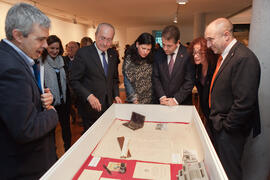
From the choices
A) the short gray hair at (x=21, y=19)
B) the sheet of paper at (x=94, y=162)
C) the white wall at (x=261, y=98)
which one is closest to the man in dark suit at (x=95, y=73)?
the sheet of paper at (x=94, y=162)

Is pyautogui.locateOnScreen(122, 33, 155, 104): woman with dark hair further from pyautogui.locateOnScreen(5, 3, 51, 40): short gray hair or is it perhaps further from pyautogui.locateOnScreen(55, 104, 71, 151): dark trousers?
pyautogui.locateOnScreen(5, 3, 51, 40): short gray hair

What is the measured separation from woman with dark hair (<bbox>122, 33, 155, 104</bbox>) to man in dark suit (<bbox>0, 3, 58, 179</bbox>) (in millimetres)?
A: 1153

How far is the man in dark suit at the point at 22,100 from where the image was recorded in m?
0.80

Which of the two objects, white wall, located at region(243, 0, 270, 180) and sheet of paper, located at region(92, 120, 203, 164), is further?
white wall, located at region(243, 0, 270, 180)

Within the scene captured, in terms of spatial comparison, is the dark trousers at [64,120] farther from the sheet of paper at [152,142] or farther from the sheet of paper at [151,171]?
the sheet of paper at [151,171]

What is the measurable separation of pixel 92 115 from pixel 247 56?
151 cm

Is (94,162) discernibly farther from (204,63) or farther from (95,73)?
(204,63)

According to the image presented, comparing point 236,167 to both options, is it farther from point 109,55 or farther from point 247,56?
point 109,55

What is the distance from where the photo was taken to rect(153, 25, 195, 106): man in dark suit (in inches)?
77.2

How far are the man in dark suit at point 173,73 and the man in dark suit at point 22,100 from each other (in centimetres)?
121

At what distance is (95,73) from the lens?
75.1 inches

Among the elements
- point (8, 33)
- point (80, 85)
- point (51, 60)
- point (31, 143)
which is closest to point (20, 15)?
point (8, 33)

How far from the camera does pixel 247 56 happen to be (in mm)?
1370

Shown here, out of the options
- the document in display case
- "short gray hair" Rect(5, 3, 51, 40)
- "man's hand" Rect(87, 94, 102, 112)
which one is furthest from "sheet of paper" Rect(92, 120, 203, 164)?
"short gray hair" Rect(5, 3, 51, 40)
